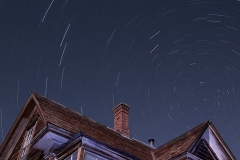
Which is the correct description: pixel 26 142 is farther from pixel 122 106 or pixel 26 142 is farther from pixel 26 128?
pixel 122 106

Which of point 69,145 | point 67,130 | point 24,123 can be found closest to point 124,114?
point 24,123

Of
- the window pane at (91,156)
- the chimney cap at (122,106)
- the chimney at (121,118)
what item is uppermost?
the chimney cap at (122,106)

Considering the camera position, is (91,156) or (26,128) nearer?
(91,156)

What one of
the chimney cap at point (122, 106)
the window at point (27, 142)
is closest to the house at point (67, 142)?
the window at point (27, 142)

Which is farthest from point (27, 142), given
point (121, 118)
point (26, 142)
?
point (121, 118)

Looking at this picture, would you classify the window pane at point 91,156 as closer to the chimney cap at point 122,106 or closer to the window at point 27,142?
the window at point 27,142

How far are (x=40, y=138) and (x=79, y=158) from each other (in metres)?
2.14

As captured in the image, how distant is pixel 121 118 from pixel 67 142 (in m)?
9.75

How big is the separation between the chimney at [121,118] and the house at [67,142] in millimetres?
3164

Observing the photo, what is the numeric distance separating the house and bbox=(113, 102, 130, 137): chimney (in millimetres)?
3164

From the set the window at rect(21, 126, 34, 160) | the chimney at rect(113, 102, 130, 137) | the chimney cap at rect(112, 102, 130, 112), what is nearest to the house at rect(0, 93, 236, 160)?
the window at rect(21, 126, 34, 160)

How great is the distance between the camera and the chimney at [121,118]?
1630cm

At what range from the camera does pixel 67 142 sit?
7508 millimetres

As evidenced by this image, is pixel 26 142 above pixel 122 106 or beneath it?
beneath
